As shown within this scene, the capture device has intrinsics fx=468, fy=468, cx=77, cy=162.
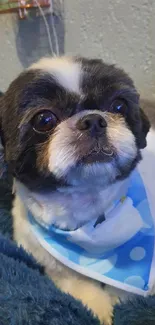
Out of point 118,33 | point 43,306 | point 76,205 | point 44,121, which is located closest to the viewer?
point 43,306

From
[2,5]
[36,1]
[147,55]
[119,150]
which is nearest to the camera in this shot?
[119,150]

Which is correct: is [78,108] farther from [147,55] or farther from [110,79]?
[147,55]

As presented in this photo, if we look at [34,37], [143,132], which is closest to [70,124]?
[143,132]

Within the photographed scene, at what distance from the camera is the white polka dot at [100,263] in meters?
1.06

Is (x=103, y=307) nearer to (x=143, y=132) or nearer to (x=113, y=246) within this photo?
(x=113, y=246)

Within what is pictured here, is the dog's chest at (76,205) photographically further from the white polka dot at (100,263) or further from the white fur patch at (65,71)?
the white fur patch at (65,71)

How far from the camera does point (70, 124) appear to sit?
2.89 ft

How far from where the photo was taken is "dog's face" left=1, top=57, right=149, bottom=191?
85 centimetres

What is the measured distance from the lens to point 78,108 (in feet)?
3.02

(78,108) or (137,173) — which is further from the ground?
(78,108)

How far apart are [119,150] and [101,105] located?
4.9 inches

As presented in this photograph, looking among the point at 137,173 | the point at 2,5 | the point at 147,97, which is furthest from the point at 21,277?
the point at 2,5

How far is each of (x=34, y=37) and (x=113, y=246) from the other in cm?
106

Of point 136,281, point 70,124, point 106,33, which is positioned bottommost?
point 136,281
